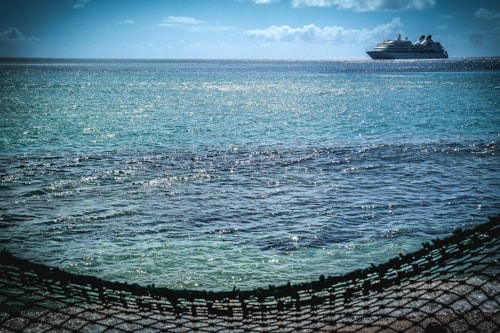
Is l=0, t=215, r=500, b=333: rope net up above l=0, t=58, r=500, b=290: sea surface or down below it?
above

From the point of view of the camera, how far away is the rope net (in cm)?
479

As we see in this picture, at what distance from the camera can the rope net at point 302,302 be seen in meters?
4.79

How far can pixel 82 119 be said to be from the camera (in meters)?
36.2

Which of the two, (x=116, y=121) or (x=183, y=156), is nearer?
(x=183, y=156)

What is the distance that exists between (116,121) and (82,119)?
152 inches

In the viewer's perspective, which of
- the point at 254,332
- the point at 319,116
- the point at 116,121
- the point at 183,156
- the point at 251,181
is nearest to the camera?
the point at 254,332

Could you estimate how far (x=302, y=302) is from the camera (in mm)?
4875

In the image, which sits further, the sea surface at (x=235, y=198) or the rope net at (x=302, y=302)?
the sea surface at (x=235, y=198)

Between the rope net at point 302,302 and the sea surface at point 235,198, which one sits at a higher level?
the rope net at point 302,302

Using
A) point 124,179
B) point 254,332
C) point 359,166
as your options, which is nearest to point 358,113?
point 359,166

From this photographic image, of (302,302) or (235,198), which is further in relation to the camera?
(235,198)

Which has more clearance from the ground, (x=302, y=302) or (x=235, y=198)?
(x=302, y=302)

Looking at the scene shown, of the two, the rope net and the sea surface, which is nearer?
the rope net

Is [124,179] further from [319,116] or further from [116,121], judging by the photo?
[319,116]
